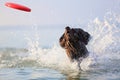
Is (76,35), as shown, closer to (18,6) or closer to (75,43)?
(75,43)

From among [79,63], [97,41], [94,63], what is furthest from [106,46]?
[79,63]

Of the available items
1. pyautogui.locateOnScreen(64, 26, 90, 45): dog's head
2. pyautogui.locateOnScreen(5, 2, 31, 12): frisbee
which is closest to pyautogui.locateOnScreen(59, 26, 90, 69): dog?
pyautogui.locateOnScreen(64, 26, 90, 45): dog's head

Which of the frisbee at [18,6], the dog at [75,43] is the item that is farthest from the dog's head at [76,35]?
the frisbee at [18,6]

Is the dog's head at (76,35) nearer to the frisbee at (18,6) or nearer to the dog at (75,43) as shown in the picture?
the dog at (75,43)

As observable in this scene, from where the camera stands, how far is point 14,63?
70.6 feet

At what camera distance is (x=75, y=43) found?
1800 centimetres

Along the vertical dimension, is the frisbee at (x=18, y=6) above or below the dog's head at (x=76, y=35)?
above

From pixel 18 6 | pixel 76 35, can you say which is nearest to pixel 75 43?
pixel 76 35

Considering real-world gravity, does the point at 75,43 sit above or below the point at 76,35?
below

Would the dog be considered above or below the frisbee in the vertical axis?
below

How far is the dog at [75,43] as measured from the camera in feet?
58.5

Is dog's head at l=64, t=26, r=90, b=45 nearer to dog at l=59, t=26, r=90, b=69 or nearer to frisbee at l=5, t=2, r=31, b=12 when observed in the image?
dog at l=59, t=26, r=90, b=69

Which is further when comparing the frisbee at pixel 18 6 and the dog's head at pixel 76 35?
the frisbee at pixel 18 6

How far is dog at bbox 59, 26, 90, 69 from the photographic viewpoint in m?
17.8
